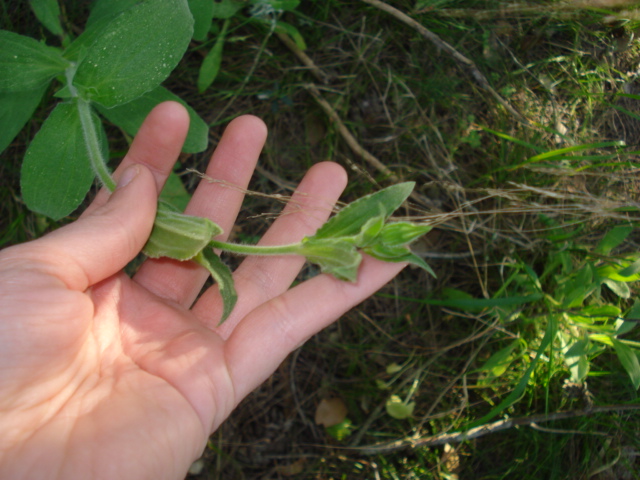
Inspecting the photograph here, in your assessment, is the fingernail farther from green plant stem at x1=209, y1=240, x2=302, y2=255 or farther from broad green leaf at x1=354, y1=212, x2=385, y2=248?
broad green leaf at x1=354, y1=212, x2=385, y2=248

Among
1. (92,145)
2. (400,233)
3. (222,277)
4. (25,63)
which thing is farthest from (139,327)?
(25,63)

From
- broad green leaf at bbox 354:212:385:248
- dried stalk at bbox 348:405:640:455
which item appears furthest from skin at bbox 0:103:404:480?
dried stalk at bbox 348:405:640:455

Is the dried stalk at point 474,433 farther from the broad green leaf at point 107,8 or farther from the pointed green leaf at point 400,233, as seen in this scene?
the broad green leaf at point 107,8

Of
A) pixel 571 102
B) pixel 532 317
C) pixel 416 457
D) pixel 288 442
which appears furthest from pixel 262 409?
pixel 571 102

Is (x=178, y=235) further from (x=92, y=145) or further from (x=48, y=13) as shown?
(x=48, y=13)

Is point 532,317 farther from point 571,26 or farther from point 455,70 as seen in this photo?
point 571,26
